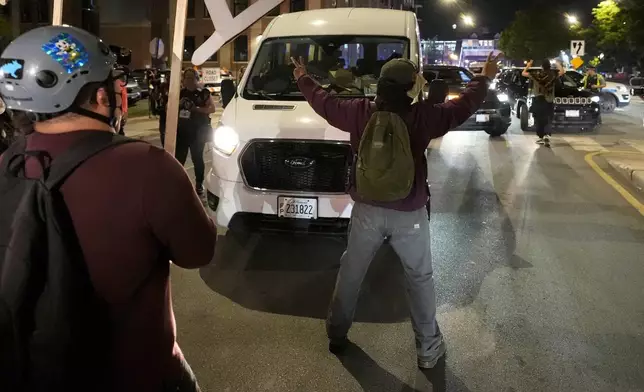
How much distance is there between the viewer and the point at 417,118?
389cm

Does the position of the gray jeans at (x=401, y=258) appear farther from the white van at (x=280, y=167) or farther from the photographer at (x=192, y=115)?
the photographer at (x=192, y=115)

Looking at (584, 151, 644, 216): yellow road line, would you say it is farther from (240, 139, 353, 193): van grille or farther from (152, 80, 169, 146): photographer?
(152, 80, 169, 146): photographer

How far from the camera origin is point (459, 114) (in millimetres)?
3920

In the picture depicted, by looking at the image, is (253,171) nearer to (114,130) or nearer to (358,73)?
(358,73)

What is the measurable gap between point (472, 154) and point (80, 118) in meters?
12.7

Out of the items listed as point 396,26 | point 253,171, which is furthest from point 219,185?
point 396,26

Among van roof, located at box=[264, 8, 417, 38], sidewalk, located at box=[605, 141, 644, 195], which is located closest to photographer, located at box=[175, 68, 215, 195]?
van roof, located at box=[264, 8, 417, 38]

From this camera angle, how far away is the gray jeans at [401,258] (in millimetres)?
3918

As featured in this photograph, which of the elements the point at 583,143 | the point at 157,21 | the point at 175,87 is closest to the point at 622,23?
the point at 583,143

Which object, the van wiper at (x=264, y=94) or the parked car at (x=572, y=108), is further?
the parked car at (x=572, y=108)

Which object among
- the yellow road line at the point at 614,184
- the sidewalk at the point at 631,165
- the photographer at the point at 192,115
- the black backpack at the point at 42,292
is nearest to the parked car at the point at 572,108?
the sidewalk at the point at 631,165

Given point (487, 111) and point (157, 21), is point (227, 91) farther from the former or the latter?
point (157, 21)

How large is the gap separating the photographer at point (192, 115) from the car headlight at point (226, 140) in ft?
9.20

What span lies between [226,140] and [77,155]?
4225 mm
